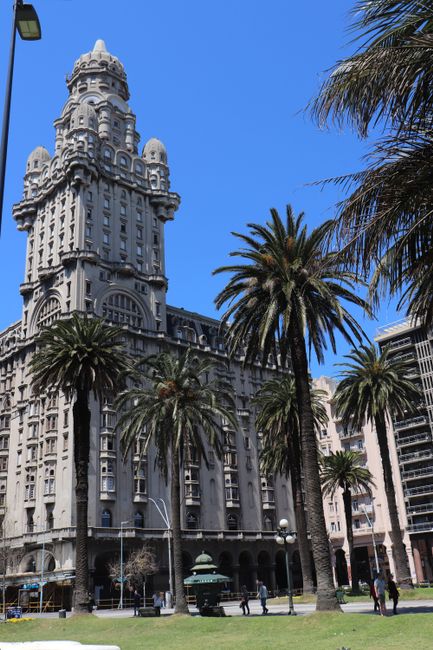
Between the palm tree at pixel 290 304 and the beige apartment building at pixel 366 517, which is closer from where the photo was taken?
the palm tree at pixel 290 304

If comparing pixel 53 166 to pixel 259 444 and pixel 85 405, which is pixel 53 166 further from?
pixel 85 405

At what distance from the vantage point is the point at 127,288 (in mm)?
90312

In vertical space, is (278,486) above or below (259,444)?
below

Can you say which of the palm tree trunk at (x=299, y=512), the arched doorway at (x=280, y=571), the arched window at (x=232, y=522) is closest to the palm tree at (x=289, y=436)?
the palm tree trunk at (x=299, y=512)

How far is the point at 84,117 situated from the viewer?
313 feet

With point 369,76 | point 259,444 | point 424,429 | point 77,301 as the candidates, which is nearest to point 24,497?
point 77,301

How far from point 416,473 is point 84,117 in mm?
70557

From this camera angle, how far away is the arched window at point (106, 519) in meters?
75.8

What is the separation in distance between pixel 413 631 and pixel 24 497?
68.1 m

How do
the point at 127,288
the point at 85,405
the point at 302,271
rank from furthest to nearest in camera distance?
1. the point at 127,288
2. the point at 85,405
3. the point at 302,271

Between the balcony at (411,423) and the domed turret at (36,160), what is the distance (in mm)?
67788

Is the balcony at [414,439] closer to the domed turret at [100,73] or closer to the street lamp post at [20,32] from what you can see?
the domed turret at [100,73]

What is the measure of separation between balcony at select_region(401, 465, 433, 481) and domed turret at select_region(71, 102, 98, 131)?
6803cm

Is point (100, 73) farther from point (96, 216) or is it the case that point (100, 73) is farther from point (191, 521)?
point (191, 521)
